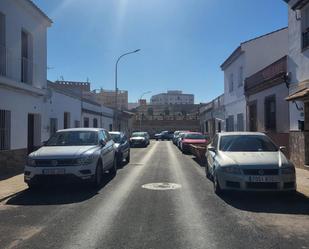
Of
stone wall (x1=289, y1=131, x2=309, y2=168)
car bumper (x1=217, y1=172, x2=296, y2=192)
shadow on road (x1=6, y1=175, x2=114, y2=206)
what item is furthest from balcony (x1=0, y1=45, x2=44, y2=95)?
stone wall (x1=289, y1=131, x2=309, y2=168)

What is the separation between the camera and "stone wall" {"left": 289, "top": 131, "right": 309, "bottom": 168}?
15.3 metres

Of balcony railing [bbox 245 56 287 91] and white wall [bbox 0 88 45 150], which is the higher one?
balcony railing [bbox 245 56 287 91]

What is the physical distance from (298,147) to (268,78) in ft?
17.7

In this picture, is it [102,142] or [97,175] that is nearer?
[97,175]

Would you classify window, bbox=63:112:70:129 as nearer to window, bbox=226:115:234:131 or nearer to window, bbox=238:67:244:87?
window, bbox=238:67:244:87

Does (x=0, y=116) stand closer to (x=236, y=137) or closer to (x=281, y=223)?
(x=236, y=137)

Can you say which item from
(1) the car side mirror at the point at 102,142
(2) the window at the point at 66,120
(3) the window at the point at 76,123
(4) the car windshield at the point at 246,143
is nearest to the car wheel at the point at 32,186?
(1) the car side mirror at the point at 102,142

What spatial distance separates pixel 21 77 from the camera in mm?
17672

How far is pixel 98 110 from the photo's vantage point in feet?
129

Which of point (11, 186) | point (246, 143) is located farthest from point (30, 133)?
point (246, 143)

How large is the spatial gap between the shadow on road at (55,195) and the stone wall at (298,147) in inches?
293

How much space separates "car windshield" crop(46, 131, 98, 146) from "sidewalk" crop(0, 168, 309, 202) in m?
1.51

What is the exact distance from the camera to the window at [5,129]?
51.1ft

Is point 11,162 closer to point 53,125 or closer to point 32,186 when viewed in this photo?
point 32,186
